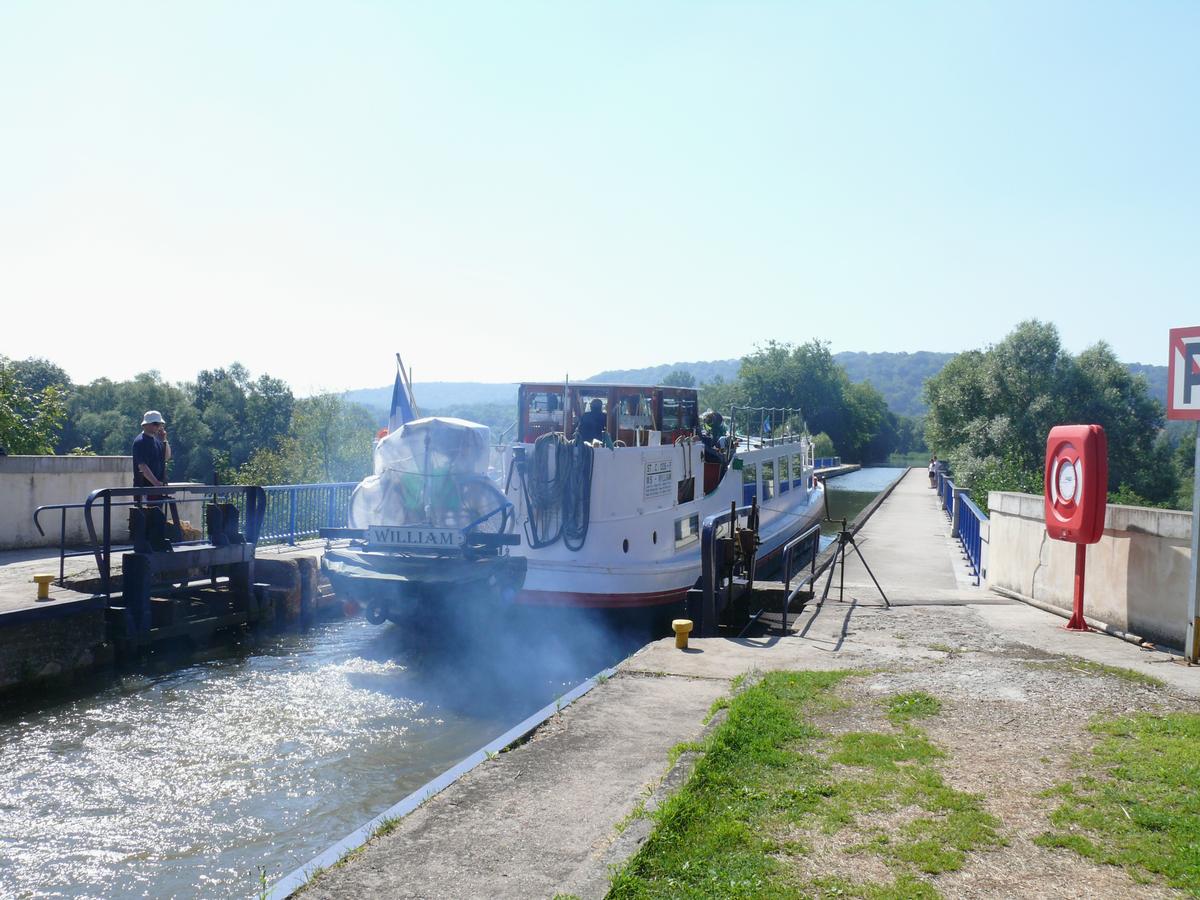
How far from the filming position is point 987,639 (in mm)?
9875

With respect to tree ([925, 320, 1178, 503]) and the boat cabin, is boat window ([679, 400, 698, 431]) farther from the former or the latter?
tree ([925, 320, 1178, 503])

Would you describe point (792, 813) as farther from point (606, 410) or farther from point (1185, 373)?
point (606, 410)

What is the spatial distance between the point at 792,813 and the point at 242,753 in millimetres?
6028

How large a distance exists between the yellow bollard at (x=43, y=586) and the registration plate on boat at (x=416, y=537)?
12.8 ft

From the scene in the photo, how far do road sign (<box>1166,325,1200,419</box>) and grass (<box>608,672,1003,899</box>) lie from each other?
455cm

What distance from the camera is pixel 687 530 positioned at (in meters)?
16.0

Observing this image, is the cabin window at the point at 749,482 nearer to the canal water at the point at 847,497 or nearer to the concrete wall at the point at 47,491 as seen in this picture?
the canal water at the point at 847,497

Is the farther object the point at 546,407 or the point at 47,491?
the point at 546,407

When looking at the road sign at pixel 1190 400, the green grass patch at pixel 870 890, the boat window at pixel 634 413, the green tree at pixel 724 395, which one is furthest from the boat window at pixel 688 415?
the green tree at pixel 724 395

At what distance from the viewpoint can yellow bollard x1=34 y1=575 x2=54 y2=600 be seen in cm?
1125

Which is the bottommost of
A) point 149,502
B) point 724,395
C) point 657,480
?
point 149,502

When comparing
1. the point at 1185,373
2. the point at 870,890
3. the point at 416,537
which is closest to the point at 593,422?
the point at 416,537

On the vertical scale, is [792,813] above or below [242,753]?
above

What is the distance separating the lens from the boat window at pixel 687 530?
15570mm
